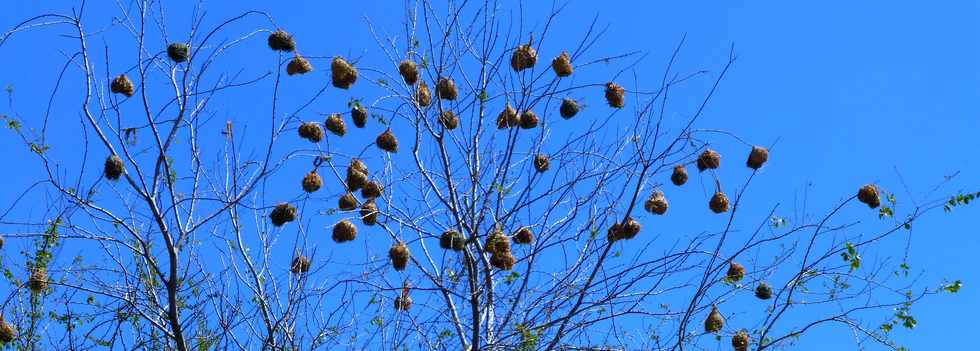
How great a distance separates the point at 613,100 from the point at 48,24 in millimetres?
2547

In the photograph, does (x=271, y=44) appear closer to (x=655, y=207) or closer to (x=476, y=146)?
(x=476, y=146)

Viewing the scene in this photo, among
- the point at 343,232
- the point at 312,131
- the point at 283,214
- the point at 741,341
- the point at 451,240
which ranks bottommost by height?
the point at 741,341

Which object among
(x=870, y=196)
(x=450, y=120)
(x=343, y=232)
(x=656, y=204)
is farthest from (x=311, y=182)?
(x=870, y=196)

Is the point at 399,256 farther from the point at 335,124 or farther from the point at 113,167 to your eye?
the point at 113,167

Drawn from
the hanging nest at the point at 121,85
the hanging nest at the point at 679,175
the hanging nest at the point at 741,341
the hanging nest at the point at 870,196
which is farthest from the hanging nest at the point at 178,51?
the hanging nest at the point at 870,196

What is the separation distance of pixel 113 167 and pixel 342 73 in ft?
3.61

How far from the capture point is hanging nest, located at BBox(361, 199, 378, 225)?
18.0ft

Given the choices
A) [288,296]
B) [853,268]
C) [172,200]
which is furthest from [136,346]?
[853,268]

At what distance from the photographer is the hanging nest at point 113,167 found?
200 inches

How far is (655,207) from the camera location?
5.70 m

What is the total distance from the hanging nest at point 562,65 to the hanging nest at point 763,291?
1384 millimetres

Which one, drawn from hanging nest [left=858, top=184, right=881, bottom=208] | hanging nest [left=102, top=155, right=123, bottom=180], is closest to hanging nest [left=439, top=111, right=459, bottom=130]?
hanging nest [left=102, top=155, right=123, bottom=180]

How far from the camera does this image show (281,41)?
5594 mm

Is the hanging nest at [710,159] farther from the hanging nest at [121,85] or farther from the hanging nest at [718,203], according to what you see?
the hanging nest at [121,85]
